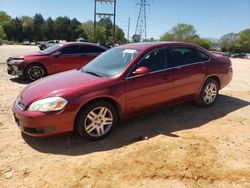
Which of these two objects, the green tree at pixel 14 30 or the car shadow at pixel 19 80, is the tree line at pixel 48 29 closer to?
the green tree at pixel 14 30

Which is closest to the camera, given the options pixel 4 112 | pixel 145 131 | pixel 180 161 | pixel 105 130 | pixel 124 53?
pixel 180 161

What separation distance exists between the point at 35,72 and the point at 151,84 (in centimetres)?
580

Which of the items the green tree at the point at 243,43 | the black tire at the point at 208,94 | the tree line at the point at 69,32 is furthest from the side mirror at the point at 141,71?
the green tree at the point at 243,43

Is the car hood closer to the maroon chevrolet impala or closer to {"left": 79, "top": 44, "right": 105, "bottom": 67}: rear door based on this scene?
the maroon chevrolet impala

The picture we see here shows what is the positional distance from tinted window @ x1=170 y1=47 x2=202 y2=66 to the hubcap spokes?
1842 millimetres

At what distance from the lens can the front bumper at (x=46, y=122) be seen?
3.85m

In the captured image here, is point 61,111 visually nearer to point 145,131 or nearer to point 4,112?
point 145,131

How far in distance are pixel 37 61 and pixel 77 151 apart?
6.03 meters

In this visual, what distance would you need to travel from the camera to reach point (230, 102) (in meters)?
6.60

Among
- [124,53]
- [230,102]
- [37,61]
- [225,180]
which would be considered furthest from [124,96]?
[37,61]

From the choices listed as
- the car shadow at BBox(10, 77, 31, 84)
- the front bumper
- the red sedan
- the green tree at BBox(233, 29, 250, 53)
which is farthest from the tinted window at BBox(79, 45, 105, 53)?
the green tree at BBox(233, 29, 250, 53)

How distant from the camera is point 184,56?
5535 millimetres

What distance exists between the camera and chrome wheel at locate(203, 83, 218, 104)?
595cm

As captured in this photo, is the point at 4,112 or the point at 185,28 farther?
the point at 185,28
